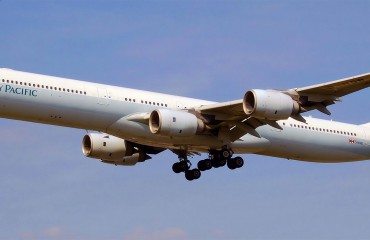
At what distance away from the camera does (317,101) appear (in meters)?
61.8

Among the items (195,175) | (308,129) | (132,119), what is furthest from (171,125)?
(308,129)

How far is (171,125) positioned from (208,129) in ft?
10.9

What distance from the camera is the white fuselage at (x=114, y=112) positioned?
201 feet

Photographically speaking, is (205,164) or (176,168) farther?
(176,168)

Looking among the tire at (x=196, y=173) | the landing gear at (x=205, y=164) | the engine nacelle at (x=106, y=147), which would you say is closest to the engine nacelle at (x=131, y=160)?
the engine nacelle at (x=106, y=147)

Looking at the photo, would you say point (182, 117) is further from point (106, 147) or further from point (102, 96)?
point (106, 147)

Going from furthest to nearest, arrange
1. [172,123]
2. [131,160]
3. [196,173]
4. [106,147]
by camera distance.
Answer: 1. [131,160]
2. [106,147]
3. [196,173]
4. [172,123]

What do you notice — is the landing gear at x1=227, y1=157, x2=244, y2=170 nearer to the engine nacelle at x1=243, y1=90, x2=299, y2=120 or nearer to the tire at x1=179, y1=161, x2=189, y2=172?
the tire at x1=179, y1=161, x2=189, y2=172

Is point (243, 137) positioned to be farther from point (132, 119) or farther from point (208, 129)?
point (132, 119)

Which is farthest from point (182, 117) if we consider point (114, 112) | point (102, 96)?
point (102, 96)

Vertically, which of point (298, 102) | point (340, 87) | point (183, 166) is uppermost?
point (340, 87)

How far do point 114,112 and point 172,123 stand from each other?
3394 mm

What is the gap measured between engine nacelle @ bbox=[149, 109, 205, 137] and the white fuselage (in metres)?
0.62

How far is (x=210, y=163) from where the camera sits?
67062 millimetres
